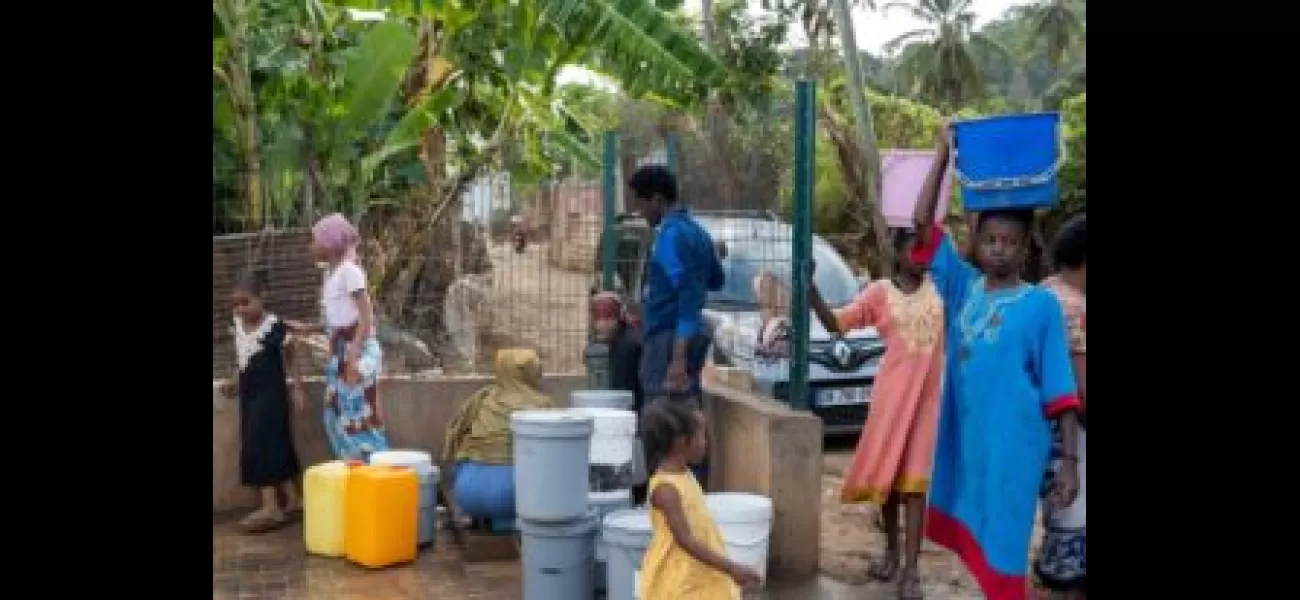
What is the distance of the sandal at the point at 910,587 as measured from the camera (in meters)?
5.88

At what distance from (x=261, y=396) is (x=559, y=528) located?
244 centimetres

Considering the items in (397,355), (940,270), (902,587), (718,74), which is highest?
(718,74)

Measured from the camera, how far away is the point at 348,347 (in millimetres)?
7164

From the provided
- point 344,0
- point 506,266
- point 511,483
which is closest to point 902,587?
point 511,483

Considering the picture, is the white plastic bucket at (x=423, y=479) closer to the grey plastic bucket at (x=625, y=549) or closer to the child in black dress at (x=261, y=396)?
the child in black dress at (x=261, y=396)

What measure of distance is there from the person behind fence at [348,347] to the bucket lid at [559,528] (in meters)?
1.85

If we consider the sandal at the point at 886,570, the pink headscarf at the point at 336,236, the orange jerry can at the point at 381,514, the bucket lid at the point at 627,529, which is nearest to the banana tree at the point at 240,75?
the pink headscarf at the point at 336,236

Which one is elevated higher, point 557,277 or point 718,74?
point 718,74

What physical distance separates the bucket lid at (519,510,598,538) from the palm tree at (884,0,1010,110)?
109 ft

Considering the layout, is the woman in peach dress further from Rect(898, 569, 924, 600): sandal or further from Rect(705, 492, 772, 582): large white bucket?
Rect(705, 492, 772, 582): large white bucket

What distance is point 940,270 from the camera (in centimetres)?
529
